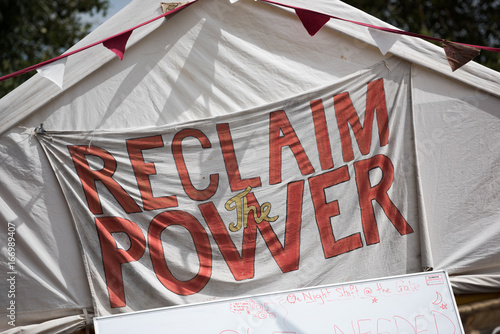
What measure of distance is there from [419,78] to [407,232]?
0.96 metres

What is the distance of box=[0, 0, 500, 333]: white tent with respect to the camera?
278cm

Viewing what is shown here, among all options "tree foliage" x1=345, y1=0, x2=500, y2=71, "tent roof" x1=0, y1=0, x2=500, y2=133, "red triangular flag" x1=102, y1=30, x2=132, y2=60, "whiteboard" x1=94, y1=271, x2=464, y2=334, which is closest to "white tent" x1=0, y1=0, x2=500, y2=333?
"tent roof" x1=0, y1=0, x2=500, y2=133

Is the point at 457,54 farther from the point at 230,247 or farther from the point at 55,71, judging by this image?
the point at 55,71

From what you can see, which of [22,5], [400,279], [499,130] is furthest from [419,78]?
[22,5]

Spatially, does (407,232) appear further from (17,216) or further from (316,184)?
(17,216)

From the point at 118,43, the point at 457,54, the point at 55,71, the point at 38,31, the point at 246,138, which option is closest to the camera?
the point at 55,71

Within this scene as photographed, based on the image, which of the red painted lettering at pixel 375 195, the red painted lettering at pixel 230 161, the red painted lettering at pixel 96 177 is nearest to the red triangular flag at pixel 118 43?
the red painted lettering at pixel 96 177

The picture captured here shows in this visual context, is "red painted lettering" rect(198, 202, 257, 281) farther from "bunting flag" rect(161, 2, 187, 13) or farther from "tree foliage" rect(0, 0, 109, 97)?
"tree foliage" rect(0, 0, 109, 97)

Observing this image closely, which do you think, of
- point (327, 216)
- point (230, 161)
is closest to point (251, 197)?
point (230, 161)

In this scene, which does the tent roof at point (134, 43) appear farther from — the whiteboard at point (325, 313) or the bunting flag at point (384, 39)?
the whiteboard at point (325, 313)

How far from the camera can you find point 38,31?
25.1 feet

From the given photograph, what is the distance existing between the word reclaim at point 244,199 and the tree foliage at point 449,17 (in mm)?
5132

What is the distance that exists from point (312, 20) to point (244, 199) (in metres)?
1.10

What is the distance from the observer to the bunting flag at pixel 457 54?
2.88 m
